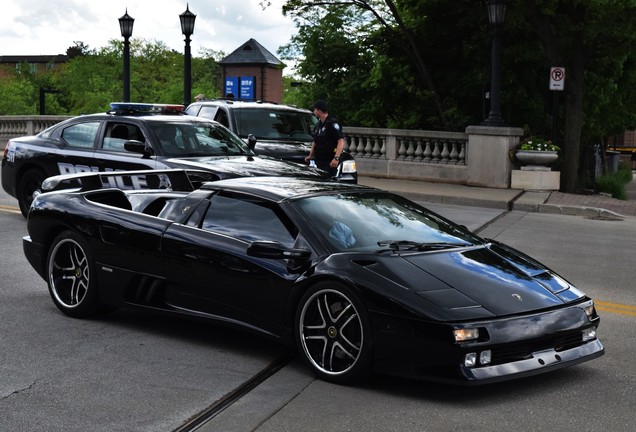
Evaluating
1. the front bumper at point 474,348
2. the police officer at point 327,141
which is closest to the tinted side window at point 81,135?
the police officer at point 327,141

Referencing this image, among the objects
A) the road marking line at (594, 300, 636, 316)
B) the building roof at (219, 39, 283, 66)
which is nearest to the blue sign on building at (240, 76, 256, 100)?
the building roof at (219, 39, 283, 66)

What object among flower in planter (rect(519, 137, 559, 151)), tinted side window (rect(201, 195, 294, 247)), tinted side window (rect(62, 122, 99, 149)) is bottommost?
tinted side window (rect(201, 195, 294, 247))

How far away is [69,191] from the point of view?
27.6ft

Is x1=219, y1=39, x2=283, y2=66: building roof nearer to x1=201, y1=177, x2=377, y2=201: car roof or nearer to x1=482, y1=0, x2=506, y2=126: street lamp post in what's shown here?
x1=482, y1=0, x2=506, y2=126: street lamp post

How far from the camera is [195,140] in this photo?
13570 millimetres

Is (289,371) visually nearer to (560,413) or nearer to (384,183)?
(560,413)

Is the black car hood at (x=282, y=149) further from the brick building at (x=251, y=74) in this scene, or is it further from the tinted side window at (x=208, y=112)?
the brick building at (x=251, y=74)

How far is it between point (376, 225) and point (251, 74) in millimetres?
92585

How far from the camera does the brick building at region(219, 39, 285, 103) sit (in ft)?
306

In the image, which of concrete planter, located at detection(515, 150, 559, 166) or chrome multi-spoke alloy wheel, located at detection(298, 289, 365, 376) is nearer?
chrome multi-spoke alloy wheel, located at detection(298, 289, 365, 376)

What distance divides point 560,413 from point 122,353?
9.97 feet

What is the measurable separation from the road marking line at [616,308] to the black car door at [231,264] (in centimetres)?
349

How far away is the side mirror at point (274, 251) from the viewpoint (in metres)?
6.41

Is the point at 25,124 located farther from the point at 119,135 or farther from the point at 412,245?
the point at 412,245
